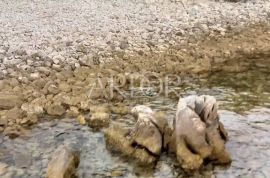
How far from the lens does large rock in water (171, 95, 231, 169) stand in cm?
1088

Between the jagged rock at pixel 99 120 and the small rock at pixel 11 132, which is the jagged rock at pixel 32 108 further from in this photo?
the jagged rock at pixel 99 120

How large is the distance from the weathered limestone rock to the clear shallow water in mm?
188

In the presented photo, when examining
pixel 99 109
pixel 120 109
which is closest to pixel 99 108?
pixel 99 109

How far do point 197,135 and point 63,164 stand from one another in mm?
2981

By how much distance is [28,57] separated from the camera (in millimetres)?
16219

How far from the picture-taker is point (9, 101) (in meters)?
13.6

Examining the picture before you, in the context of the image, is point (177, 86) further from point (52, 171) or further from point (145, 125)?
point (52, 171)

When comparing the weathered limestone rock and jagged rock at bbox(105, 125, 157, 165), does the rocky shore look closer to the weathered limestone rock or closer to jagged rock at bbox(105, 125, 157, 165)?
jagged rock at bbox(105, 125, 157, 165)

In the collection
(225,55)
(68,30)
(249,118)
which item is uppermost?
(68,30)

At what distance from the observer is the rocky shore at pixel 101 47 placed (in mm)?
14031

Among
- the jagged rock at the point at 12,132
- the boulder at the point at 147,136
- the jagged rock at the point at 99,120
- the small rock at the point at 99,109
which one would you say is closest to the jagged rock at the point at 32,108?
the jagged rock at the point at 12,132

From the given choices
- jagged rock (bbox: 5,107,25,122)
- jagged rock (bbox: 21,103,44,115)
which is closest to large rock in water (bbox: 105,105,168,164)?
jagged rock (bbox: 21,103,44,115)

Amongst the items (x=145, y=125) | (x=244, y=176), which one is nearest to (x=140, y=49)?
(x=145, y=125)

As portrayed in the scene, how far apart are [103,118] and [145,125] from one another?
76.9 inches
